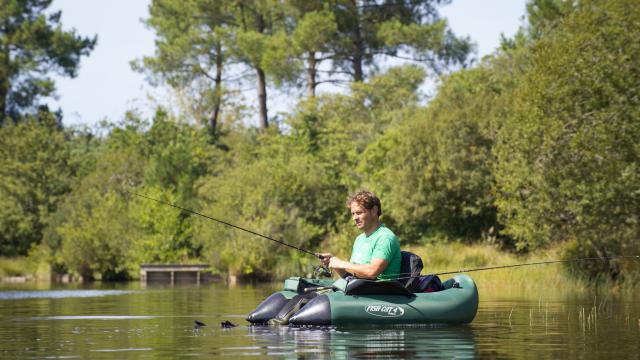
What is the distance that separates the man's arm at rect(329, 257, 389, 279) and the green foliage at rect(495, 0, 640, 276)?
11.7 m

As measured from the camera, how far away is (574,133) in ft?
84.5

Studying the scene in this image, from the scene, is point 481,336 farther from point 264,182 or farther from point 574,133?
point 264,182

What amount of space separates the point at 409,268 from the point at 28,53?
5097 centimetres

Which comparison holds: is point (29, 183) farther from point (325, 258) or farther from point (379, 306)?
point (379, 306)

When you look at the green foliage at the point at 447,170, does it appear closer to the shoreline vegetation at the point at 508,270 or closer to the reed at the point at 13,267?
the shoreline vegetation at the point at 508,270

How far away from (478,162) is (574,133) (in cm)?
1069

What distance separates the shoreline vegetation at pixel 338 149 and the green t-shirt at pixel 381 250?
446 inches

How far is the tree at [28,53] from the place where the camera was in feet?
200

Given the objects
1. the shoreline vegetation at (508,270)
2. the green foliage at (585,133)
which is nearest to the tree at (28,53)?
the shoreline vegetation at (508,270)

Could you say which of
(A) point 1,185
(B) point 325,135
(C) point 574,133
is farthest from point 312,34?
(C) point 574,133

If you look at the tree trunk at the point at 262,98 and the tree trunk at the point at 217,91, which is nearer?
the tree trunk at the point at 262,98

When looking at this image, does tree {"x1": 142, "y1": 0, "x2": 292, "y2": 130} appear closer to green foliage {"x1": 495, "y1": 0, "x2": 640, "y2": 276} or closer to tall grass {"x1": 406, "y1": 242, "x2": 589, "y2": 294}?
tall grass {"x1": 406, "y1": 242, "x2": 589, "y2": 294}

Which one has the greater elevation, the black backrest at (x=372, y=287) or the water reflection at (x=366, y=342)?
the black backrest at (x=372, y=287)

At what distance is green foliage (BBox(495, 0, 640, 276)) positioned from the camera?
80.1 ft
